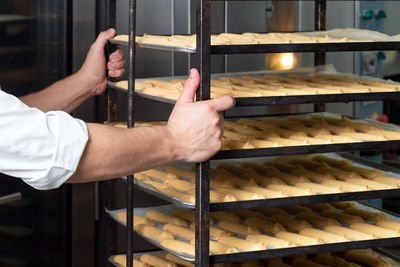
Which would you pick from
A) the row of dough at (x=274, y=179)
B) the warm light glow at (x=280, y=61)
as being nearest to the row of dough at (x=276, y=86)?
the row of dough at (x=274, y=179)

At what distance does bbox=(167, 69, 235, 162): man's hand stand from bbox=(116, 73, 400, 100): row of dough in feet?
0.38

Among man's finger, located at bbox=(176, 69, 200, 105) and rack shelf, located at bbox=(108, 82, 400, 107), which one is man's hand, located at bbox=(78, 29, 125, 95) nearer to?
rack shelf, located at bbox=(108, 82, 400, 107)

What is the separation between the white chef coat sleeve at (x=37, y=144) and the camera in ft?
5.15

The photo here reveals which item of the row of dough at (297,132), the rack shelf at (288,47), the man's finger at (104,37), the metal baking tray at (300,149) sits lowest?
the metal baking tray at (300,149)

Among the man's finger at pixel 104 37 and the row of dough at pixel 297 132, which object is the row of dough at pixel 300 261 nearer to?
the row of dough at pixel 297 132

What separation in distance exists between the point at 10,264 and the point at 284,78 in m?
1.45

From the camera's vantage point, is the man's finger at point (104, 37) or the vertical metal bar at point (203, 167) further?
the man's finger at point (104, 37)

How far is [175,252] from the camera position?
6.34 ft

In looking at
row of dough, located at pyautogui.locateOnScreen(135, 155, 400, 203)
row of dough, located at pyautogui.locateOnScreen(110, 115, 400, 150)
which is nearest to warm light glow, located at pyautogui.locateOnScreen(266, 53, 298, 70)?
row of dough, located at pyautogui.locateOnScreen(110, 115, 400, 150)

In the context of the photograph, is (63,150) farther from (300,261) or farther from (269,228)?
(300,261)

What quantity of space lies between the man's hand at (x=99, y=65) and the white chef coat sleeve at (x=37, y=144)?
0.84m

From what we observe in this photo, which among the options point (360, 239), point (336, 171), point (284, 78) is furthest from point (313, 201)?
point (284, 78)

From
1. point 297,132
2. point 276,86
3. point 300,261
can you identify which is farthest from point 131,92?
point 300,261

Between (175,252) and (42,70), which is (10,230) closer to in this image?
(42,70)
